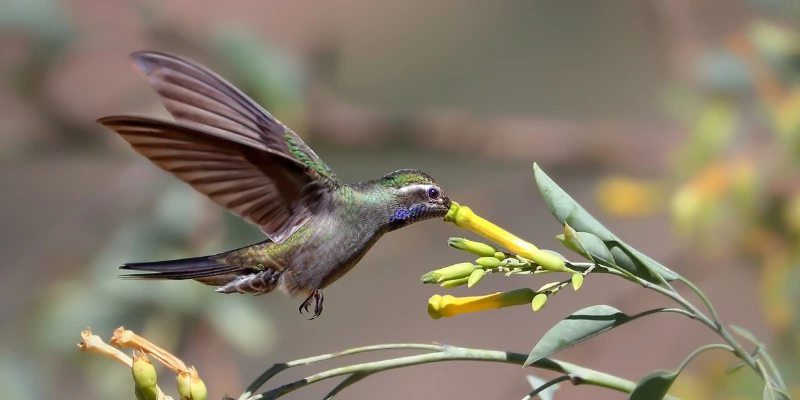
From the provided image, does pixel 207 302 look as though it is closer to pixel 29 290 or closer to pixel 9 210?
pixel 29 290

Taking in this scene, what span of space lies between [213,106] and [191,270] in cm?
18


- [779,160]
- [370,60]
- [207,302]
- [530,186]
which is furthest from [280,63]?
[370,60]

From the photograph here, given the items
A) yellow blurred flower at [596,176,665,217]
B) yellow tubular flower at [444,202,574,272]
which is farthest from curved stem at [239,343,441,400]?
yellow blurred flower at [596,176,665,217]

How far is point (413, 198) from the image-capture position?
35.8 inches

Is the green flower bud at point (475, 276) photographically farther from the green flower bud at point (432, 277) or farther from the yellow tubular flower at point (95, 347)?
the yellow tubular flower at point (95, 347)

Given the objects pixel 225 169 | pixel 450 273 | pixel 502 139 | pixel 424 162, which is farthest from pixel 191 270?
pixel 424 162

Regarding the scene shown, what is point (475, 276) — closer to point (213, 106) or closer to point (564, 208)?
point (564, 208)

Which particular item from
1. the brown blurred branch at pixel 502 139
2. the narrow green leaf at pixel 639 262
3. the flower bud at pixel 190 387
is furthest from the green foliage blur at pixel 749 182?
the flower bud at pixel 190 387

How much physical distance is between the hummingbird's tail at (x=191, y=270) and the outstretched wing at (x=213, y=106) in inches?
5.9

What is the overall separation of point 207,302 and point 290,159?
3.56ft

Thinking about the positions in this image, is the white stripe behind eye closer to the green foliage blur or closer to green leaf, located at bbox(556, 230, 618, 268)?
green leaf, located at bbox(556, 230, 618, 268)

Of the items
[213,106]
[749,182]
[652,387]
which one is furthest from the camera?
[749,182]

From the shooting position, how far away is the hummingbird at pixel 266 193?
819mm

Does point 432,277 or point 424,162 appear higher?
point 424,162
